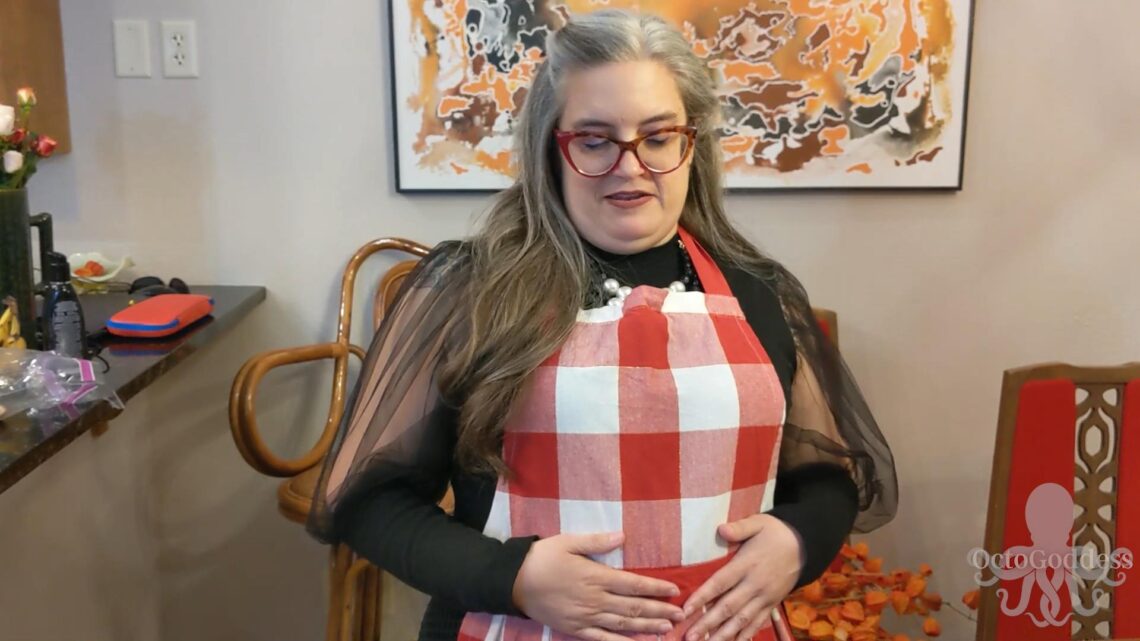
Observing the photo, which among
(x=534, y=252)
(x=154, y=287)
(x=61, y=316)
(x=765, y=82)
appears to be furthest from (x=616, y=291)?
(x=154, y=287)

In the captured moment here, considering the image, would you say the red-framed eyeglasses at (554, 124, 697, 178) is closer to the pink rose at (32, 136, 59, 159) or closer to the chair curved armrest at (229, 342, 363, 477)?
the chair curved armrest at (229, 342, 363, 477)

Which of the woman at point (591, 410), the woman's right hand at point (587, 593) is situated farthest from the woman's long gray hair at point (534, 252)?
the woman's right hand at point (587, 593)

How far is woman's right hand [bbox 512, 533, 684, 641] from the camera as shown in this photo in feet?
3.18

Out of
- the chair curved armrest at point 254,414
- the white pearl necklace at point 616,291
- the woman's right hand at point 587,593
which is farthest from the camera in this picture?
the chair curved armrest at point 254,414

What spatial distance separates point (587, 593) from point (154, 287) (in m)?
1.32

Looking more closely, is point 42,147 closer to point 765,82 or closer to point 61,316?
point 61,316

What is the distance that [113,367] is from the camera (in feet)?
4.65

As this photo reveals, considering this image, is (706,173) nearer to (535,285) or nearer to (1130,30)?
(535,285)

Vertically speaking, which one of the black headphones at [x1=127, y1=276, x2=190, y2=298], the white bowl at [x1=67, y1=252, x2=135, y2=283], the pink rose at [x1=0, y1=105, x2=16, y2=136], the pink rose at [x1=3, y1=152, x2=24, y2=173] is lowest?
the black headphones at [x1=127, y1=276, x2=190, y2=298]

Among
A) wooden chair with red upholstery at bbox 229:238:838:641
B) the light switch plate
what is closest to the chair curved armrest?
wooden chair with red upholstery at bbox 229:238:838:641

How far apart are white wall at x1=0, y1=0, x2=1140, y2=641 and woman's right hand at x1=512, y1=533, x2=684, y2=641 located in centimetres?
117

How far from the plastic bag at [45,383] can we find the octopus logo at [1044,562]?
137 centimetres

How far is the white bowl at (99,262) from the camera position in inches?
76.1

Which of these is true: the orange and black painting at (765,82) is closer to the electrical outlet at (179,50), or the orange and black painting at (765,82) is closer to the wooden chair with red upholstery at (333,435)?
the wooden chair with red upholstery at (333,435)
